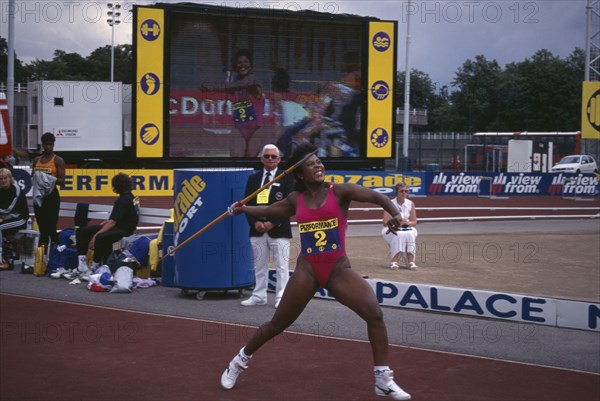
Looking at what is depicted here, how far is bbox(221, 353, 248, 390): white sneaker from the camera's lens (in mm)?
7211

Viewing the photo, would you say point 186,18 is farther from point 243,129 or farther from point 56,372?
point 56,372

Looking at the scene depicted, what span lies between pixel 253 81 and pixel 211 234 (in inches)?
552

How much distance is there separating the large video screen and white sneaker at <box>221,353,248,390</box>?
1791cm

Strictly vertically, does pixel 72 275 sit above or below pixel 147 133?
below

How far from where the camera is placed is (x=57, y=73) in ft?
281

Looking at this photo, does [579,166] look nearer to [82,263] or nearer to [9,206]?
[9,206]

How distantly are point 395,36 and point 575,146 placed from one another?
35399 millimetres

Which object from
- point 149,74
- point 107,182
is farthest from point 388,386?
point 107,182

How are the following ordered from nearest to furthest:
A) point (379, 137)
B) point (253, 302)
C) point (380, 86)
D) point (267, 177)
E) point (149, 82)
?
point (267, 177) < point (253, 302) < point (149, 82) < point (380, 86) < point (379, 137)

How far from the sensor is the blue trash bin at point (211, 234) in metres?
11.6

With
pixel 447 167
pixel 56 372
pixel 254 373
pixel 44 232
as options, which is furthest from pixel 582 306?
pixel 447 167

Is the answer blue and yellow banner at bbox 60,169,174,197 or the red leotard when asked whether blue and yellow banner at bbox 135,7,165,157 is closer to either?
blue and yellow banner at bbox 60,169,174,197

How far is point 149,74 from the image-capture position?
24.3 meters

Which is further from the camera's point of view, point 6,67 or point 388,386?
point 6,67
